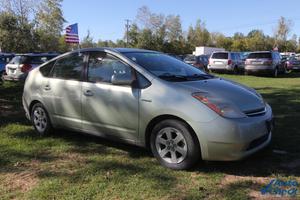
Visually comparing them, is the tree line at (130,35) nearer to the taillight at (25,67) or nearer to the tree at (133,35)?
the tree at (133,35)

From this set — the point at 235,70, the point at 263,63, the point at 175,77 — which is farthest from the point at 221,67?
the point at 175,77

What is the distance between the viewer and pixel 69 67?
6559 millimetres

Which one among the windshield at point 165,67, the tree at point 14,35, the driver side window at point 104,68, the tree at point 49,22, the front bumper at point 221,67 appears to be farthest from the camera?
the tree at point 49,22

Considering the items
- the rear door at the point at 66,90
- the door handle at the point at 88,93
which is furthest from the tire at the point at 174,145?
the rear door at the point at 66,90

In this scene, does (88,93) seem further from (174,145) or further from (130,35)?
(130,35)

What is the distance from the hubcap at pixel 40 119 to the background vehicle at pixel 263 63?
65.2 ft

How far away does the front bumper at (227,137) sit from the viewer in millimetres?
4785

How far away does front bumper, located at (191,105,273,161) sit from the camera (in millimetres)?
4785

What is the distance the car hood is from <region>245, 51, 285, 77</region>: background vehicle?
20.0 m

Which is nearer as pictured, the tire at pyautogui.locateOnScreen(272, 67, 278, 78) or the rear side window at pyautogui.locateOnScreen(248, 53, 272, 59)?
the tire at pyautogui.locateOnScreen(272, 67, 278, 78)

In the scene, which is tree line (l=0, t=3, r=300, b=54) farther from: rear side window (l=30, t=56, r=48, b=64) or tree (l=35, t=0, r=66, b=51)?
rear side window (l=30, t=56, r=48, b=64)

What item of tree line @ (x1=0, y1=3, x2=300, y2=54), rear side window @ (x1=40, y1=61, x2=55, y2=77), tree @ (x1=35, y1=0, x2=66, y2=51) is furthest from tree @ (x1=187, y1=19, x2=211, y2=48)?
rear side window @ (x1=40, y1=61, x2=55, y2=77)

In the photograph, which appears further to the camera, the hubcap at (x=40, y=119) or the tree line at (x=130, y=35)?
the tree line at (x=130, y=35)

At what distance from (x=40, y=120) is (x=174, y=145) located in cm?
292
